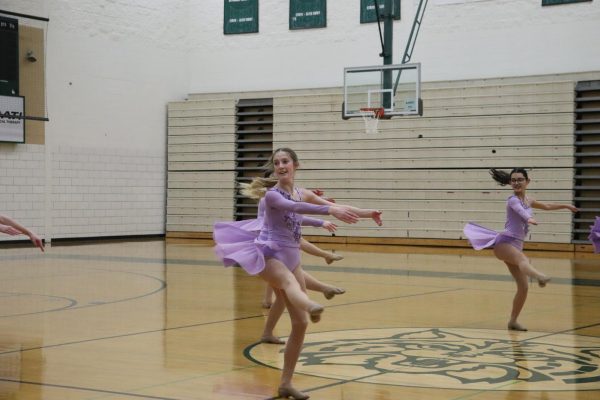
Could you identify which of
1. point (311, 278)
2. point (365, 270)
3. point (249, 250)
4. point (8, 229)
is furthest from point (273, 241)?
point (365, 270)

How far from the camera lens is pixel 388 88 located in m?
20.7

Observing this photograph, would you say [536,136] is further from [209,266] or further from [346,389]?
[346,389]

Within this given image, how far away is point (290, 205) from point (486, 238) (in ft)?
15.0

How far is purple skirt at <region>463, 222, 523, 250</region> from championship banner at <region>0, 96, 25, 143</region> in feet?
52.2

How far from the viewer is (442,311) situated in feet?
38.1

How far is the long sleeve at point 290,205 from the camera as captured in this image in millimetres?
6641

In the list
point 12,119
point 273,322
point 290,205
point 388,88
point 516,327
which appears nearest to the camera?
point 290,205

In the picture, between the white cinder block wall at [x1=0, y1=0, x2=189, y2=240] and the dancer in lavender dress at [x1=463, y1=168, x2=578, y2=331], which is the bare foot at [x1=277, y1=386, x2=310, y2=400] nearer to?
the dancer in lavender dress at [x1=463, y1=168, x2=578, y2=331]

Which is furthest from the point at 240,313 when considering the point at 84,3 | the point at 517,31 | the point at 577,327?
the point at 84,3

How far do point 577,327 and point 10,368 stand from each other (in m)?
6.27

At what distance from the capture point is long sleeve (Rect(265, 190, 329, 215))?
261 inches

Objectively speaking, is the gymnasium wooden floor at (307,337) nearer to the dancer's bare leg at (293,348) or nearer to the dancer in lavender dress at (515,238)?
the dancer's bare leg at (293,348)

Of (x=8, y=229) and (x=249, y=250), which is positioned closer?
(x=249, y=250)

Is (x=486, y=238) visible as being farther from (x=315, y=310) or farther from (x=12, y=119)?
(x=12, y=119)
